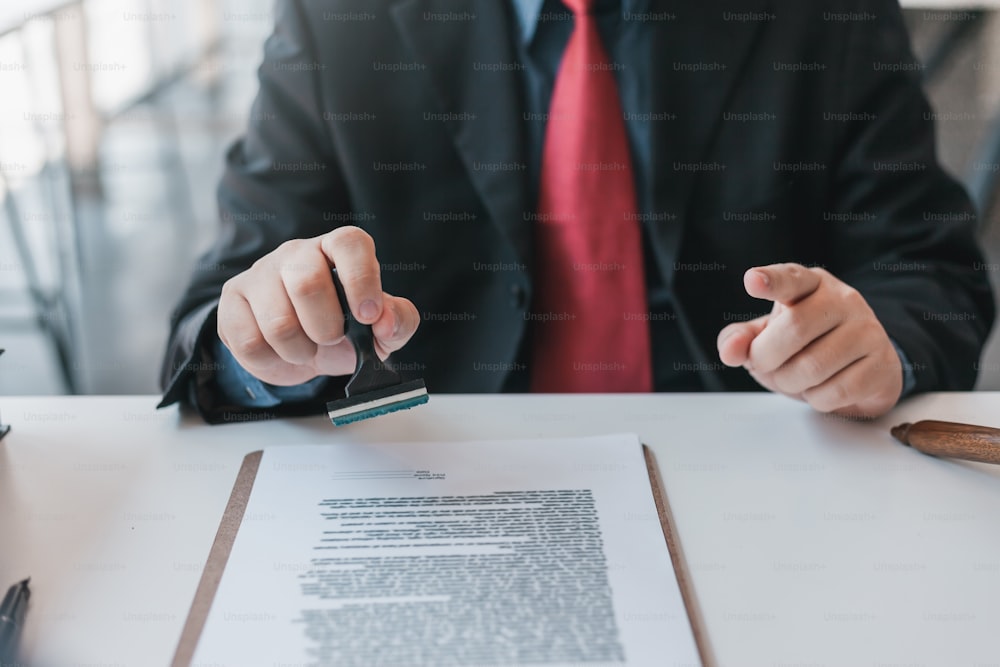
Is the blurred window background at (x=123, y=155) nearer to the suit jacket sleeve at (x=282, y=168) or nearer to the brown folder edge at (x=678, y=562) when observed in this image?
the suit jacket sleeve at (x=282, y=168)

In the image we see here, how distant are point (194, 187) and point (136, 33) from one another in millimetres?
587

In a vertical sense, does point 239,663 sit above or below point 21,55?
below

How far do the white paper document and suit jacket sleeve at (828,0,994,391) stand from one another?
478 millimetres

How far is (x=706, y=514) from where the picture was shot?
2.02 ft

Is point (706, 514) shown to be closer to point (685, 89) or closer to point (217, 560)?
point (217, 560)

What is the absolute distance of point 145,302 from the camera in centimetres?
204

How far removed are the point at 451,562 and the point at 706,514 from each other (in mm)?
202

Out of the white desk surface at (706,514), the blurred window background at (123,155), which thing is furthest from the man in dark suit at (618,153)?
the blurred window background at (123,155)

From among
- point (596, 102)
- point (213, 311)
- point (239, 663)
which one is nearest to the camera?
point (239, 663)

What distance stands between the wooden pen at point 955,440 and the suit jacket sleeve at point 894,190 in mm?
262

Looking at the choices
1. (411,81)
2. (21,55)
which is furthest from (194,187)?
(411,81)

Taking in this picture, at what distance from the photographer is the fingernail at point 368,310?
1.98 feet

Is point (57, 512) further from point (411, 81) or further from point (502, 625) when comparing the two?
point (411, 81)

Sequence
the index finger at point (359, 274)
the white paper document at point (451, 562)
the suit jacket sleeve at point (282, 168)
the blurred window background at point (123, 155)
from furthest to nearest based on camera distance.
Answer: the blurred window background at point (123, 155) → the suit jacket sleeve at point (282, 168) → the index finger at point (359, 274) → the white paper document at point (451, 562)
